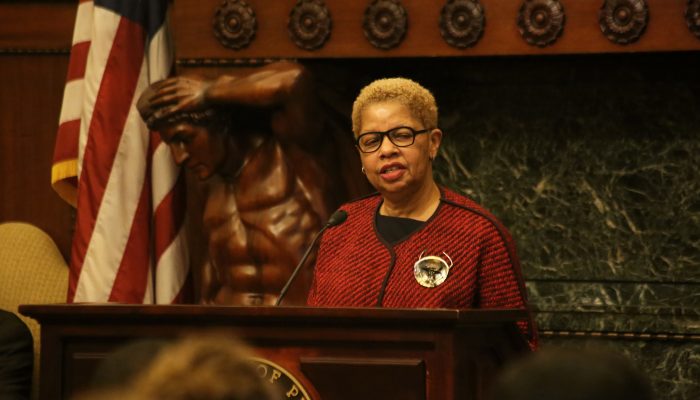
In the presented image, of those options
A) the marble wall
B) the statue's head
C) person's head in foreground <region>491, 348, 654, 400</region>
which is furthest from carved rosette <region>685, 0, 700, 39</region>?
person's head in foreground <region>491, 348, 654, 400</region>

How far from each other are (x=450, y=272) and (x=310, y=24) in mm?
1901

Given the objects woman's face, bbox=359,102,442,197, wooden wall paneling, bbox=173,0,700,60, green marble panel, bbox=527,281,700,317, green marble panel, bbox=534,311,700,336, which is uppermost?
wooden wall paneling, bbox=173,0,700,60

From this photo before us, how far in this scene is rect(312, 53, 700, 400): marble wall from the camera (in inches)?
193

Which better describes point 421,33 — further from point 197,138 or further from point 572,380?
point 572,380

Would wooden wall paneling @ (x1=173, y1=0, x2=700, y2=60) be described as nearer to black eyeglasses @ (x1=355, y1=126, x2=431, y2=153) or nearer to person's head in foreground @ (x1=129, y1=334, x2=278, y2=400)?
black eyeglasses @ (x1=355, y1=126, x2=431, y2=153)

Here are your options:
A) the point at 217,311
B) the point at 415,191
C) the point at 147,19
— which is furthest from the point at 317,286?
the point at 147,19

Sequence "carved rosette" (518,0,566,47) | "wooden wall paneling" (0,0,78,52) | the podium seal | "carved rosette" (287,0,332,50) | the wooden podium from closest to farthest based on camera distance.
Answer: the wooden podium → the podium seal → "carved rosette" (518,0,566,47) → "carved rosette" (287,0,332,50) → "wooden wall paneling" (0,0,78,52)

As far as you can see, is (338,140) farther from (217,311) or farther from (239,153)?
(217,311)

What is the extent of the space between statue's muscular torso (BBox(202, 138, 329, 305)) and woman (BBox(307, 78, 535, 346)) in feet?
4.09

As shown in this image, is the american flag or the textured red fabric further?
the american flag

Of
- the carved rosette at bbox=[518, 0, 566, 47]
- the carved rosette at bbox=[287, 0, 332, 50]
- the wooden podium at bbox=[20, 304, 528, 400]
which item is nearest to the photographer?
the wooden podium at bbox=[20, 304, 528, 400]

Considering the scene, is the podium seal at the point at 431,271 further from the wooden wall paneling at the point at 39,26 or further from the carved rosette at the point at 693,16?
the wooden wall paneling at the point at 39,26

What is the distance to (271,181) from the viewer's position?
4.78 m

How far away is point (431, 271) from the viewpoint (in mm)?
3111
